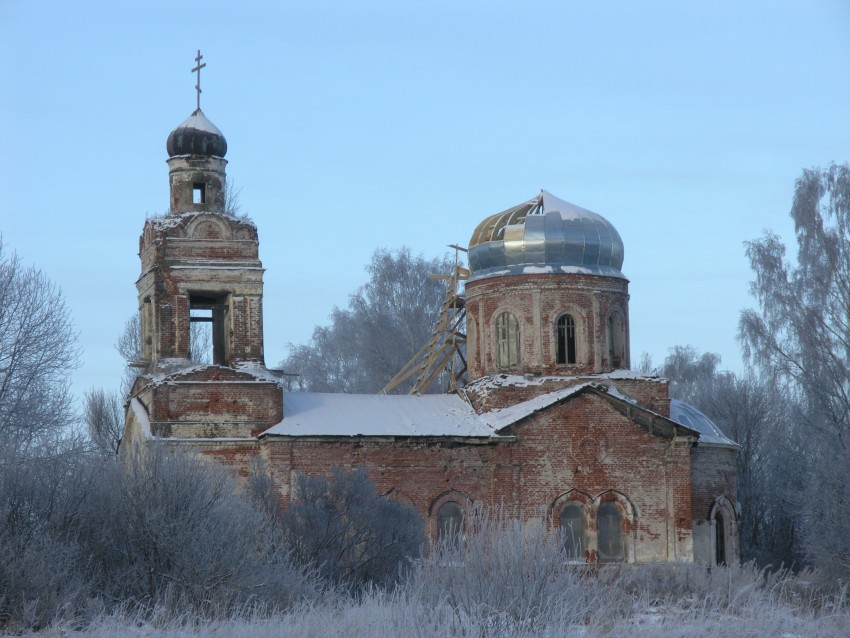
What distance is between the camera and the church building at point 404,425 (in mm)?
24453

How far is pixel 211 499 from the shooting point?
57.7 ft

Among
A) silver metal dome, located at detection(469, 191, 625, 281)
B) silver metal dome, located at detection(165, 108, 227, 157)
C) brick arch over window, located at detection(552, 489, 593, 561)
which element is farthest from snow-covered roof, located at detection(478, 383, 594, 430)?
silver metal dome, located at detection(165, 108, 227, 157)

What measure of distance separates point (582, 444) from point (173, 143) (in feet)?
28.6

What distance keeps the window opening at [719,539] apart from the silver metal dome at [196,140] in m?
11.1

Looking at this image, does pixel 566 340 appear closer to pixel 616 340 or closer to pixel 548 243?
pixel 616 340

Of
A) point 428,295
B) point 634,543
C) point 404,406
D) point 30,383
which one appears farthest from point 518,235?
point 428,295

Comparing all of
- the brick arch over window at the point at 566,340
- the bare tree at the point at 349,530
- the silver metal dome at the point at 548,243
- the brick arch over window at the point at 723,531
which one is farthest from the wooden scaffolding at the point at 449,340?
the bare tree at the point at 349,530

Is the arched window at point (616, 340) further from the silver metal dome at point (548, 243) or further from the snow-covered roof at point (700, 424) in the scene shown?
the snow-covered roof at point (700, 424)

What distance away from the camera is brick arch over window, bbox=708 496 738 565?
26.8m

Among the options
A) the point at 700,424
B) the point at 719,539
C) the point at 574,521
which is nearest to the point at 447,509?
the point at 574,521

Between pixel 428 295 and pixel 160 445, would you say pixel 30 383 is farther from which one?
pixel 428 295

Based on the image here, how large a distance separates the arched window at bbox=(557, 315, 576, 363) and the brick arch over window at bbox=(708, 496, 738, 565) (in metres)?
3.75

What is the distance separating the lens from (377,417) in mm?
25562

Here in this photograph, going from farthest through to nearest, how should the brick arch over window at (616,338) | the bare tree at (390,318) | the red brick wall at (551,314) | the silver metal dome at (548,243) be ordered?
the bare tree at (390,318), the brick arch over window at (616,338), the silver metal dome at (548,243), the red brick wall at (551,314)
